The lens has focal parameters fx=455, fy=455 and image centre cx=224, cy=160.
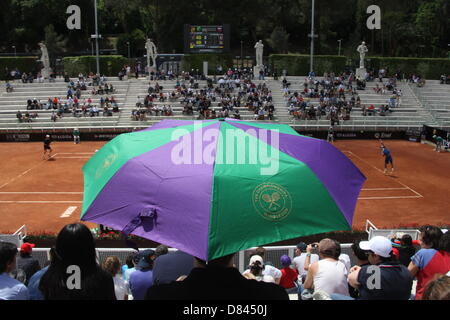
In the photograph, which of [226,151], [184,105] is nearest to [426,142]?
[184,105]

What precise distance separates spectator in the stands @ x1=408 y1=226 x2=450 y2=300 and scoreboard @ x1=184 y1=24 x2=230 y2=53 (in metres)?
44.0

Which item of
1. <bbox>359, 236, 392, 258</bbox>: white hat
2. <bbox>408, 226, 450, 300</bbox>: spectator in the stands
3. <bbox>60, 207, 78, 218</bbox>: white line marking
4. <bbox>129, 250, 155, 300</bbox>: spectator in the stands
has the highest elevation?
<bbox>359, 236, 392, 258</bbox>: white hat

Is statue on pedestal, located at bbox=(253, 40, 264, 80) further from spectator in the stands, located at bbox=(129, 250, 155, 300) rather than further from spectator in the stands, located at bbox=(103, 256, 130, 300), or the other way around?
spectator in the stands, located at bbox=(103, 256, 130, 300)

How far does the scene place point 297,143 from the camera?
6637 millimetres

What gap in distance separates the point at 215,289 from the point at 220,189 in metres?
2.00

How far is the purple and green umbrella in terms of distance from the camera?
5.01m

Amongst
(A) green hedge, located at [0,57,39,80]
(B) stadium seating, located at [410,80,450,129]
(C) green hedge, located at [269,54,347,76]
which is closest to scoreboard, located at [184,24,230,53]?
(C) green hedge, located at [269,54,347,76]

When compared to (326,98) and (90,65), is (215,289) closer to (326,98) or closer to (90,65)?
(326,98)

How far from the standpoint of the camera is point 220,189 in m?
5.22

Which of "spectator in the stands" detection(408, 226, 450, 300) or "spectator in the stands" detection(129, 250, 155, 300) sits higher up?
"spectator in the stands" detection(408, 226, 450, 300)

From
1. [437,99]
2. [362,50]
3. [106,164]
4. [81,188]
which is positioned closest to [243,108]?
[362,50]

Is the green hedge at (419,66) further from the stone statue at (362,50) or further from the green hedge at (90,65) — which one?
the green hedge at (90,65)

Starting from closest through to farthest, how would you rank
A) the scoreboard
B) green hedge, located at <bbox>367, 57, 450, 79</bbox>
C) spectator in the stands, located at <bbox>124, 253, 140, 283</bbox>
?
spectator in the stands, located at <bbox>124, 253, 140, 283</bbox>
the scoreboard
green hedge, located at <bbox>367, 57, 450, 79</bbox>

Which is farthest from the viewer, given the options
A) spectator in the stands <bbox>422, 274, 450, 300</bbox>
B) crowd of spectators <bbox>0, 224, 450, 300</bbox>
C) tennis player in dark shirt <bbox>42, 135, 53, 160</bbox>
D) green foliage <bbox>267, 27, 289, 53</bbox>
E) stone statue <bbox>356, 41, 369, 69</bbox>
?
green foliage <bbox>267, 27, 289, 53</bbox>
